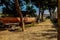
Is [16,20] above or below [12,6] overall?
below

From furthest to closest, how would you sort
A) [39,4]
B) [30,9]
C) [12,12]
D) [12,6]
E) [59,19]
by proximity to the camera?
[39,4] → [30,9] → [12,12] → [12,6] → [59,19]

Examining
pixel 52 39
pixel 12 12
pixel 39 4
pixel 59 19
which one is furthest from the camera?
pixel 39 4

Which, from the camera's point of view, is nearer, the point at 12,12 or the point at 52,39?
the point at 52,39

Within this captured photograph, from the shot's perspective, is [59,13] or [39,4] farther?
[39,4]

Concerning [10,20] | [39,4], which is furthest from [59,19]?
[39,4]

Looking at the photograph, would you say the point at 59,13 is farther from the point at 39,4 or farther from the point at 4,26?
the point at 39,4

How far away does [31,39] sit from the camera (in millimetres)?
9641

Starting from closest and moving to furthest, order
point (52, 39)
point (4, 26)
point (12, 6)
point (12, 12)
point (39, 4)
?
point (52, 39) < point (4, 26) < point (12, 6) < point (12, 12) < point (39, 4)

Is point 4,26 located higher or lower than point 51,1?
lower

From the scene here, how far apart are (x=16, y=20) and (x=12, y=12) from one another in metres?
2.75

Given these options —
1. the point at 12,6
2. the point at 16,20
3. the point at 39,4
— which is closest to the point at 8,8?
the point at 12,6

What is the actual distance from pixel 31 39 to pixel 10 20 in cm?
1041

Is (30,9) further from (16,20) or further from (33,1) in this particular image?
(16,20)

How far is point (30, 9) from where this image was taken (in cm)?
2538
